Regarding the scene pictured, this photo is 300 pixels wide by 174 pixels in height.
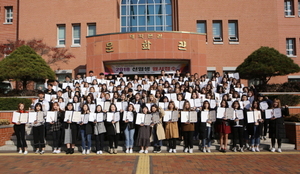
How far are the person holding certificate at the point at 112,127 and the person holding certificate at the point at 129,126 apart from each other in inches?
9.7

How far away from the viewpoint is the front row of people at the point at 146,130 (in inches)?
315

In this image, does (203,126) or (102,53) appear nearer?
(203,126)

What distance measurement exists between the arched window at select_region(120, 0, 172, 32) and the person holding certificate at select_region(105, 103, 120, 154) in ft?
52.0

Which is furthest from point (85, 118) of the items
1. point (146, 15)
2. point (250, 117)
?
point (146, 15)

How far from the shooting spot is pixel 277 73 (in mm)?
15961

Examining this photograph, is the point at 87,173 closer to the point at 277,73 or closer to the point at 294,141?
the point at 294,141

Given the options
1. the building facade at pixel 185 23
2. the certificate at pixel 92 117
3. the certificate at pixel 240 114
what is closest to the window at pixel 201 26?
the building facade at pixel 185 23

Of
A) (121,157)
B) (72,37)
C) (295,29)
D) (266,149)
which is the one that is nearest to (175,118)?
(121,157)

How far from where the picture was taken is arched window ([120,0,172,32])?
22.6 meters

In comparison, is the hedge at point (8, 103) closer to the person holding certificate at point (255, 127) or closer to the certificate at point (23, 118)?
the certificate at point (23, 118)

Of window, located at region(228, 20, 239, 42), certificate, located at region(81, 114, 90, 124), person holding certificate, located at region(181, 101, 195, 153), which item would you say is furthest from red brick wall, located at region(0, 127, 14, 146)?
window, located at region(228, 20, 239, 42)

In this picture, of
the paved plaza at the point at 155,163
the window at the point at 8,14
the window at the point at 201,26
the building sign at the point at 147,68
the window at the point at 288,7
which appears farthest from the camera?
the window at the point at 8,14

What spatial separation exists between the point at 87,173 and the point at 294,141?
723 centimetres

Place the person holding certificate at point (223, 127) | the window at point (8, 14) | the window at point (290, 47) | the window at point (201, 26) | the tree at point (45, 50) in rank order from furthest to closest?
the window at point (8, 14)
the window at point (290, 47)
the window at point (201, 26)
the tree at point (45, 50)
the person holding certificate at point (223, 127)
